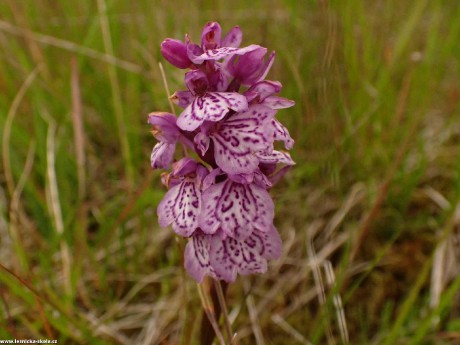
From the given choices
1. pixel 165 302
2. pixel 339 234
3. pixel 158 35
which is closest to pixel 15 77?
pixel 158 35

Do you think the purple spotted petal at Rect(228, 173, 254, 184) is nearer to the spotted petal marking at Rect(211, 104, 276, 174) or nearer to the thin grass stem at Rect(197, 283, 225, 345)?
the spotted petal marking at Rect(211, 104, 276, 174)

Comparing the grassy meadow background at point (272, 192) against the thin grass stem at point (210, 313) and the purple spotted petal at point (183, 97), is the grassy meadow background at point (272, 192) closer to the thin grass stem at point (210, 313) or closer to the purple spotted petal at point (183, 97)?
the thin grass stem at point (210, 313)

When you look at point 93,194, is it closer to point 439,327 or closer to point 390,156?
point 390,156

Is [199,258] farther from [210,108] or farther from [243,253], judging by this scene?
[210,108]

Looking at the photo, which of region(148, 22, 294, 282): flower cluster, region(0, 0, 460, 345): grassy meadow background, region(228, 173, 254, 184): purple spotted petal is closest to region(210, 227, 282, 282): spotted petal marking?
region(148, 22, 294, 282): flower cluster

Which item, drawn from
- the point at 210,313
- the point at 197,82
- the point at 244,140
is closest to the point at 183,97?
the point at 197,82
